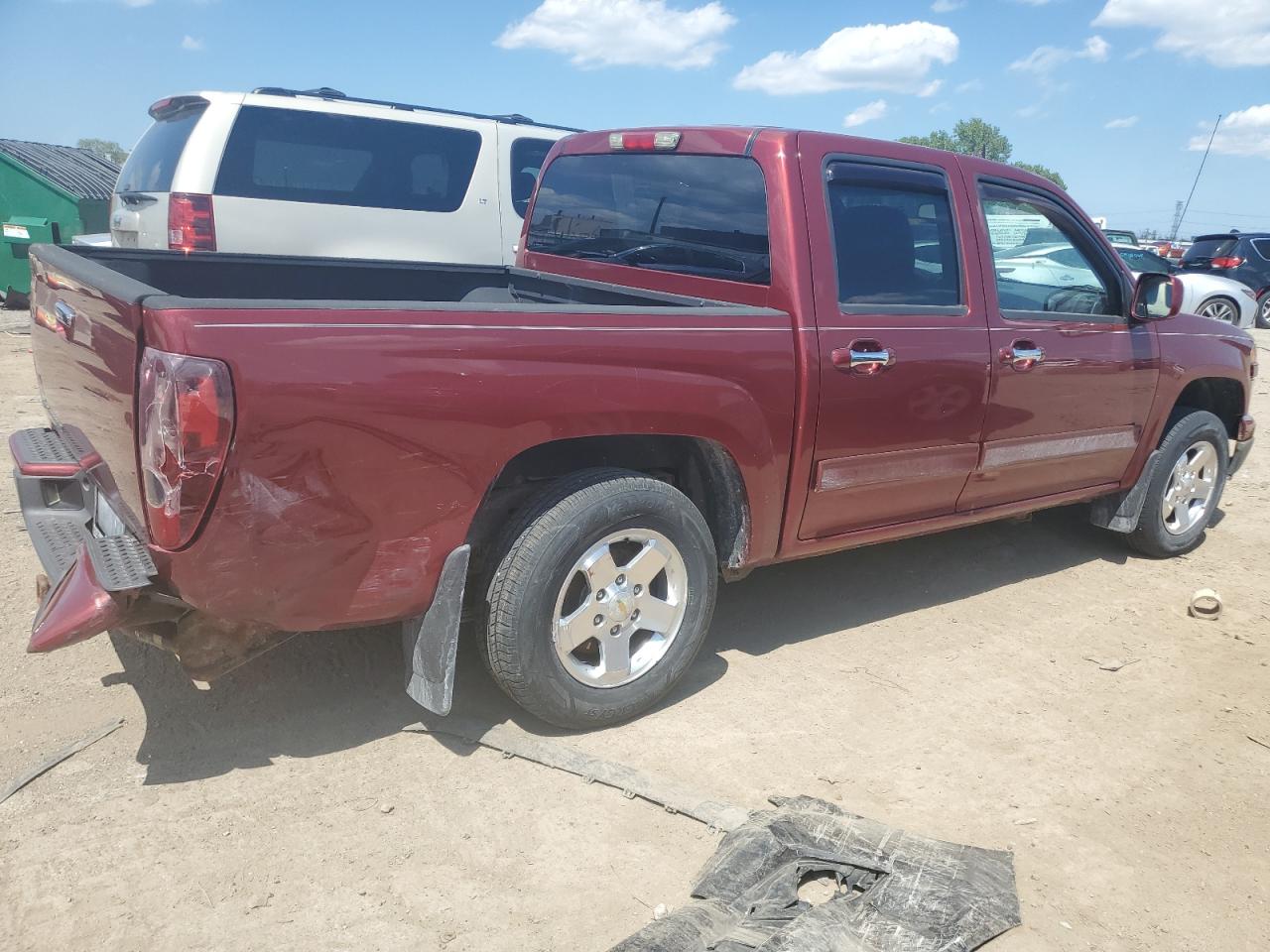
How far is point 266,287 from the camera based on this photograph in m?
3.89

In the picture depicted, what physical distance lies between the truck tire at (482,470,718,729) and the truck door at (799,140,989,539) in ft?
1.89

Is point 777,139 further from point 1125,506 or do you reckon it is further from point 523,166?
point 523,166

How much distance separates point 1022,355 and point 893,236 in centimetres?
75

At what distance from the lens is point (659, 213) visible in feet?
12.6

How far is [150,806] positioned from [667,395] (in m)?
1.82

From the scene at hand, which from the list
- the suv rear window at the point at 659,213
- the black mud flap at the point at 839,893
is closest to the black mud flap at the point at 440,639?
the black mud flap at the point at 839,893

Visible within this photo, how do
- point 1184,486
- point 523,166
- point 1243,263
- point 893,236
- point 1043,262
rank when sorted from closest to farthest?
point 893,236
point 1043,262
point 1184,486
point 523,166
point 1243,263

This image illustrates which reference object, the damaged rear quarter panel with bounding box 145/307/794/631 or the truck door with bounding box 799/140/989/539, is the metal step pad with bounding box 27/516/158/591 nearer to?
the damaged rear quarter panel with bounding box 145/307/794/631

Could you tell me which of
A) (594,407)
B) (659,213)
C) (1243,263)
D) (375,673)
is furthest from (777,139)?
(1243,263)

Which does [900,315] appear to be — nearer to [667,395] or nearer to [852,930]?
[667,395]

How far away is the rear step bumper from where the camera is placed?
7.88 feet

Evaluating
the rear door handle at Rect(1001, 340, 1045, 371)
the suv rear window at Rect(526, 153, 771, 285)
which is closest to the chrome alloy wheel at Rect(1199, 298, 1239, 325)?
the rear door handle at Rect(1001, 340, 1045, 371)

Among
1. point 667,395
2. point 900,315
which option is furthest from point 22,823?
point 900,315

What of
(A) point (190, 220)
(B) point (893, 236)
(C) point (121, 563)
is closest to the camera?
(C) point (121, 563)
